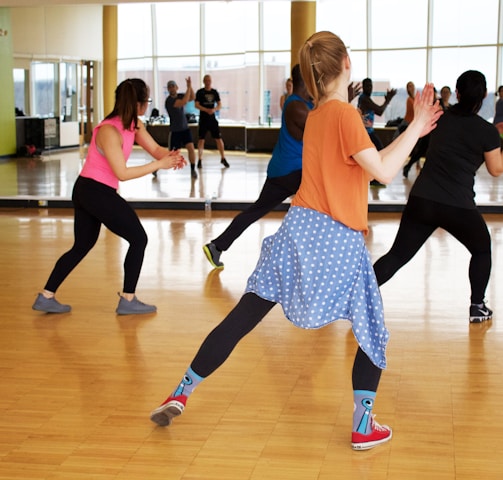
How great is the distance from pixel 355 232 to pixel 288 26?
7.11 metres

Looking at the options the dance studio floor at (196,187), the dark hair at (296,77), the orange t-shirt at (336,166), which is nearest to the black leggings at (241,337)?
A: the orange t-shirt at (336,166)

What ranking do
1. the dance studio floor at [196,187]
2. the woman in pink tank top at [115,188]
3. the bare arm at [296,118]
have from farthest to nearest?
1. the dance studio floor at [196,187]
2. the bare arm at [296,118]
3. the woman in pink tank top at [115,188]

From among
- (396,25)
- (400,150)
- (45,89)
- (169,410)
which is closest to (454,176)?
(400,150)

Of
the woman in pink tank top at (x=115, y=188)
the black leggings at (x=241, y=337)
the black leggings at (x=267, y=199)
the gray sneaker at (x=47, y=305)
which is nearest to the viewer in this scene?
the black leggings at (x=241, y=337)

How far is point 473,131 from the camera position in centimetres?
470

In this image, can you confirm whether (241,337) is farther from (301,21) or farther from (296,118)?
(301,21)

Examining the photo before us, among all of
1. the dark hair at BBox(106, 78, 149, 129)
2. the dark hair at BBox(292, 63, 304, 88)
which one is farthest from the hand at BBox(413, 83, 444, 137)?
the dark hair at BBox(292, 63, 304, 88)

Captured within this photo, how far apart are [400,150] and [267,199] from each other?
11.5ft

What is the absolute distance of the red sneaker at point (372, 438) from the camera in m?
3.27

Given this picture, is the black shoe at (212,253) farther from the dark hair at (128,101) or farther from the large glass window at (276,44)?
the large glass window at (276,44)

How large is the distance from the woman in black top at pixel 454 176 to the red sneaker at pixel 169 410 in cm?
177

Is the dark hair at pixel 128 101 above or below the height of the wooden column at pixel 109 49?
below

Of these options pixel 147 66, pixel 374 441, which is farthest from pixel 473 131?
pixel 147 66

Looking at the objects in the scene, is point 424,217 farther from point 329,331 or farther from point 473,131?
point 329,331
